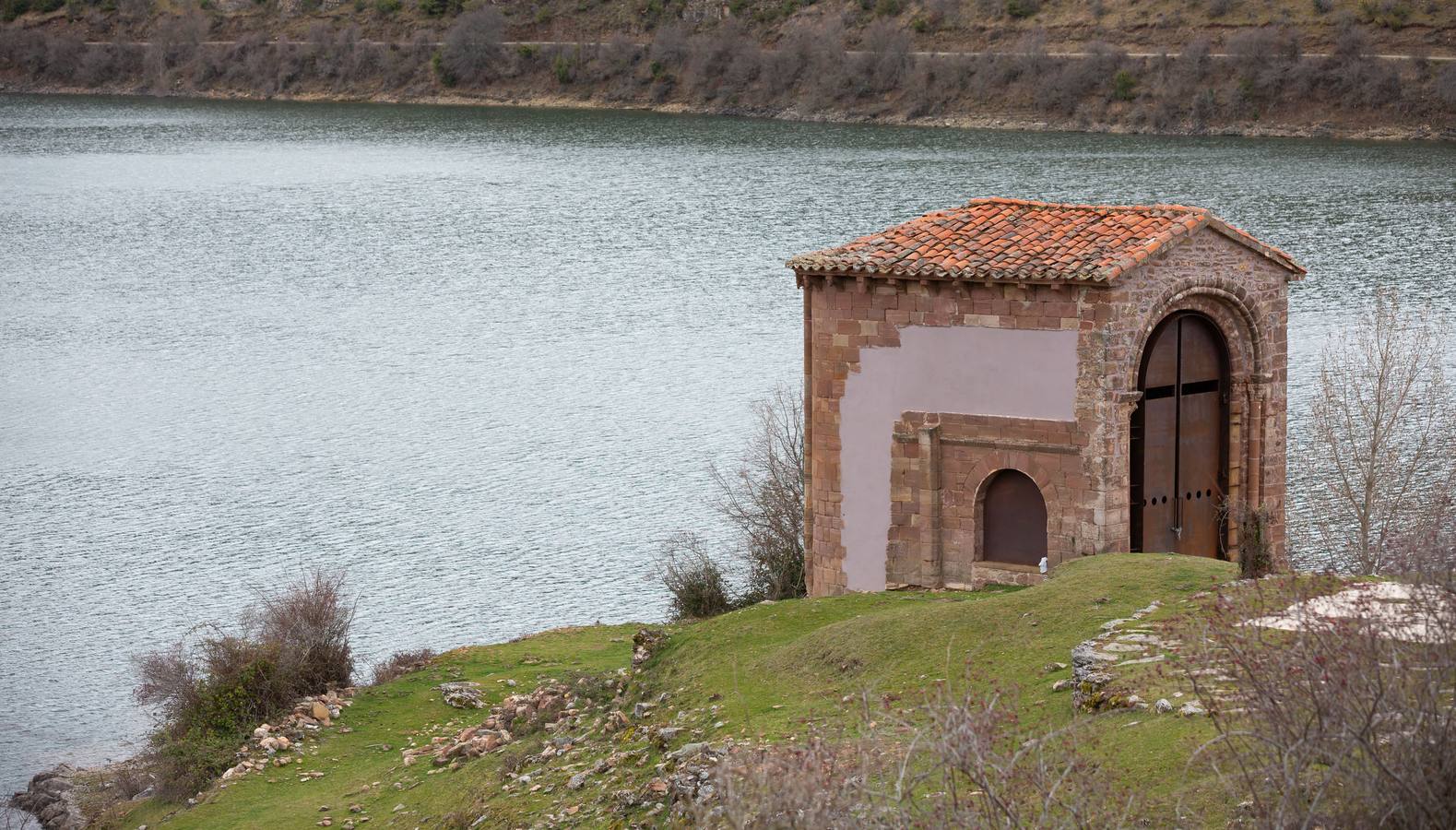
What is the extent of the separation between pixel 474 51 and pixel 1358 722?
4486 inches

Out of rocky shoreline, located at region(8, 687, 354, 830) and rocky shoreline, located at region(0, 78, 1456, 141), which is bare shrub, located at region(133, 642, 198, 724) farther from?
rocky shoreline, located at region(0, 78, 1456, 141)

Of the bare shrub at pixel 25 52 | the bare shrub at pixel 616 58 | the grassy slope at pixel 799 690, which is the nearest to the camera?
the grassy slope at pixel 799 690

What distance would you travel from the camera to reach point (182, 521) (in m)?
36.1

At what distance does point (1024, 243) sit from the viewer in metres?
20.4

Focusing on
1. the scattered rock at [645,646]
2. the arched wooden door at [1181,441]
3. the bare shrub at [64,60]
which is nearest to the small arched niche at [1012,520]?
the arched wooden door at [1181,441]

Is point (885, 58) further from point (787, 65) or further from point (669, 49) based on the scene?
point (669, 49)

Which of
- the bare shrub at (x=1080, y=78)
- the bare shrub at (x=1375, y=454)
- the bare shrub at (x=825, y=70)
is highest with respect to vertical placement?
the bare shrub at (x=825, y=70)

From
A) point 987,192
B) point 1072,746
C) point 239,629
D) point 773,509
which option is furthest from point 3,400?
point 1072,746

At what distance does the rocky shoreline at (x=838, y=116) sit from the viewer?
85.7m

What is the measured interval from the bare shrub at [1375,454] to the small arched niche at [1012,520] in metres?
7.34

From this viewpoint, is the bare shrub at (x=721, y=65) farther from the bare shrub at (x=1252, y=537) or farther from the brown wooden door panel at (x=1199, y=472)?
the bare shrub at (x=1252, y=537)

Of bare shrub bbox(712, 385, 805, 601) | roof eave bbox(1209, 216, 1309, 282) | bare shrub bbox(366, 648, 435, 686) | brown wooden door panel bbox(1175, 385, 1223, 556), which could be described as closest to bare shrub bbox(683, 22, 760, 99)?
bare shrub bbox(712, 385, 805, 601)

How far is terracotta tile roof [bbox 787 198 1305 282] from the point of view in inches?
770

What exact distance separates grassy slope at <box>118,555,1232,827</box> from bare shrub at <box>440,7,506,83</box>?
10002 cm
